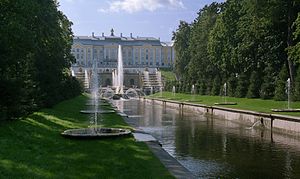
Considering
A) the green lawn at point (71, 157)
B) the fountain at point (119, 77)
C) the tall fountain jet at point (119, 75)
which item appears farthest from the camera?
the tall fountain jet at point (119, 75)

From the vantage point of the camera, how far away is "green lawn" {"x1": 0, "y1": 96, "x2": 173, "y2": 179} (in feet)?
22.7

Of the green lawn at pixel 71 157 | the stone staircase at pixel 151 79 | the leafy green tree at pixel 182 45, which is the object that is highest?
the leafy green tree at pixel 182 45

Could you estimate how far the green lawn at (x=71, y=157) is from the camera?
22.7 feet

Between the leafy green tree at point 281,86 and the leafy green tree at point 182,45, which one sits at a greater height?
the leafy green tree at point 182,45

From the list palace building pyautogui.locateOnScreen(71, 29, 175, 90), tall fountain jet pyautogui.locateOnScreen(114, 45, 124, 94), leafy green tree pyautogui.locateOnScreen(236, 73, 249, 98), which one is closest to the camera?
leafy green tree pyautogui.locateOnScreen(236, 73, 249, 98)

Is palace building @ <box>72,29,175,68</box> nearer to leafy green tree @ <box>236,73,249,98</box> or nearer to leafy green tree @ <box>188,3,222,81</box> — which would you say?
leafy green tree @ <box>188,3,222,81</box>

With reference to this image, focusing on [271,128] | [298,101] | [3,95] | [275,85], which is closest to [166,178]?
[3,95]

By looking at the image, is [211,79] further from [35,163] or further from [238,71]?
[35,163]

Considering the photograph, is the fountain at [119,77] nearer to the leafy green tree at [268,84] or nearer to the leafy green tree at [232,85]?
the leafy green tree at [232,85]

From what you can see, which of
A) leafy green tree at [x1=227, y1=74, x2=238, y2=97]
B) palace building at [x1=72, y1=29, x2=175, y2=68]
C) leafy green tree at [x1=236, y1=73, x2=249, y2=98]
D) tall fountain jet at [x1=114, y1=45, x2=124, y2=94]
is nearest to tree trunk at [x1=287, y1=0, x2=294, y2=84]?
leafy green tree at [x1=236, y1=73, x2=249, y2=98]

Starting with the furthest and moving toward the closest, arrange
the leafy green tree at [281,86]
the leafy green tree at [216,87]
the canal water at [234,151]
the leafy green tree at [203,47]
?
the leafy green tree at [203,47]
the leafy green tree at [216,87]
the leafy green tree at [281,86]
the canal water at [234,151]

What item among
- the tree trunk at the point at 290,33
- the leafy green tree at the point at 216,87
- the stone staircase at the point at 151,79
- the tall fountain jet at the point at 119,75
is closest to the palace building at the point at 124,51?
the stone staircase at the point at 151,79

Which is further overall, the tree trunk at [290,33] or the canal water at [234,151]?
the tree trunk at [290,33]

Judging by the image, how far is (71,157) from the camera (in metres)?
8.38
